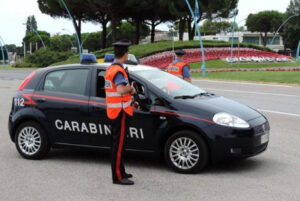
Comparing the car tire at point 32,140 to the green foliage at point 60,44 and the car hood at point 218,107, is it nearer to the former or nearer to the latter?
the car hood at point 218,107

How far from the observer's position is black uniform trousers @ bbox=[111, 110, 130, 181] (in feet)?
18.3

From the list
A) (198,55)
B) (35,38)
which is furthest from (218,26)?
(198,55)

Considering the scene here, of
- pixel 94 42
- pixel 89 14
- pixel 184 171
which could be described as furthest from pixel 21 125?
pixel 94 42

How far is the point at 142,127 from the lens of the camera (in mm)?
6164

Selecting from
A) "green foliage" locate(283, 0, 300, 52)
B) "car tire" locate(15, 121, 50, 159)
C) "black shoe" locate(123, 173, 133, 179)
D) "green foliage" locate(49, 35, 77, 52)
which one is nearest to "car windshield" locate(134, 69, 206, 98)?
"black shoe" locate(123, 173, 133, 179)

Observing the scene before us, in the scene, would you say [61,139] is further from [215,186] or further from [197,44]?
[197,44]

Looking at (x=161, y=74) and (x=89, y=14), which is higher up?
(x=89, y=14)

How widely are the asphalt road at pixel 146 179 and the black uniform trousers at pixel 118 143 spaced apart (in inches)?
6.8

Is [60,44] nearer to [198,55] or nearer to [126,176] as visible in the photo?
[198,55]

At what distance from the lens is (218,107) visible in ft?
20.1

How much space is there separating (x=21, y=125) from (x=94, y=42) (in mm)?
113217

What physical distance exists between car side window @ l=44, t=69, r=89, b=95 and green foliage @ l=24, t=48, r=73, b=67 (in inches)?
2146

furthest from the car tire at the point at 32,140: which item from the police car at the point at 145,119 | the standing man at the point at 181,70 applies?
the standing man at the point at 181,70

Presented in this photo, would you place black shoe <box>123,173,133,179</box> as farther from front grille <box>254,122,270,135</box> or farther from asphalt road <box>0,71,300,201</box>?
front grille <box>254,122,270,135</box>
